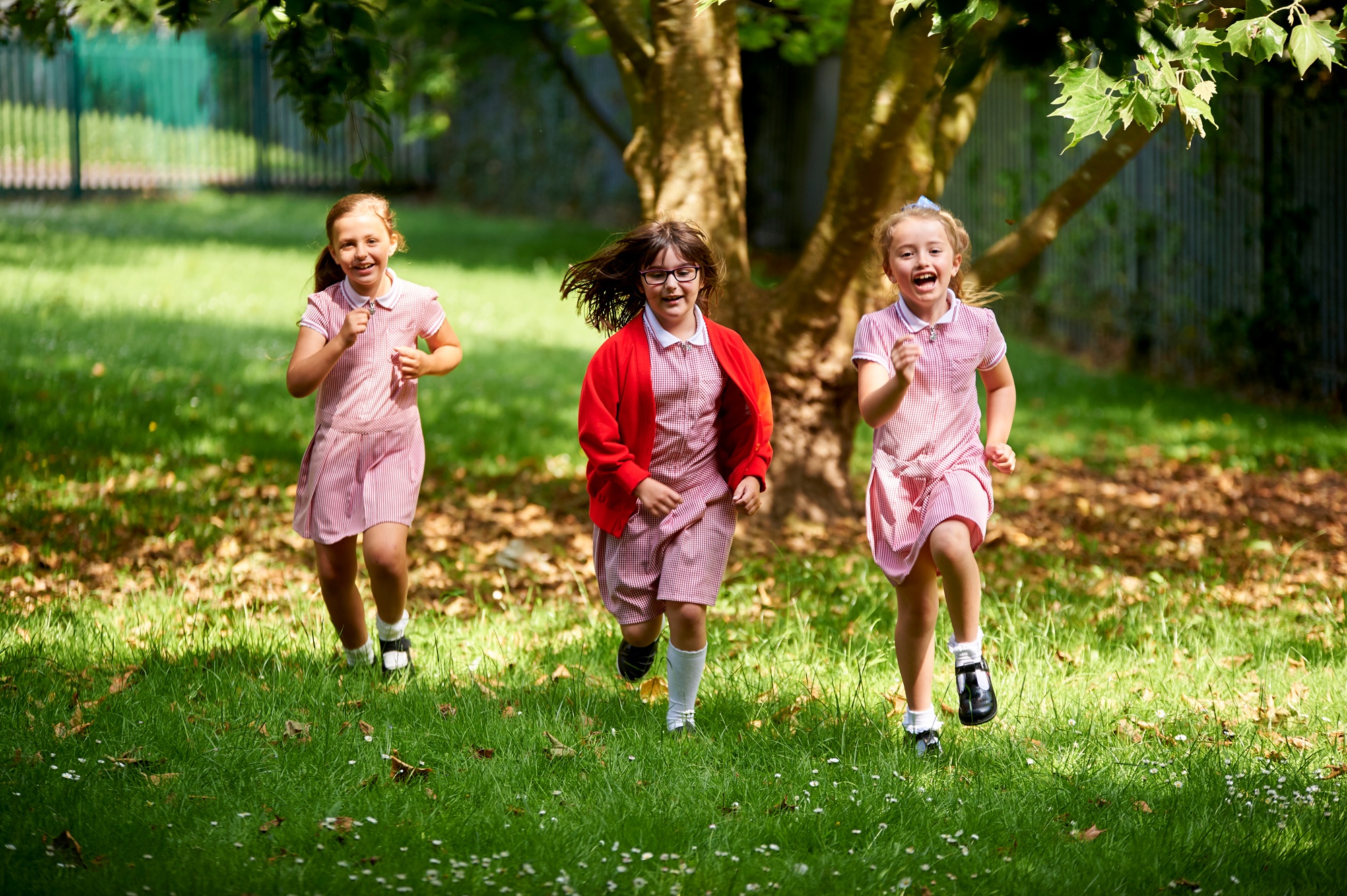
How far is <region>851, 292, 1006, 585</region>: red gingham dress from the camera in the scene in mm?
3814

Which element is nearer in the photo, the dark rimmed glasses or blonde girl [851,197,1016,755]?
blonde girl [851,197,1016,755]

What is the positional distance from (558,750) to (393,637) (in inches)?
35.6

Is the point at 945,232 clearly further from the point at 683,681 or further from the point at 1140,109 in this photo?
the point at 683,681

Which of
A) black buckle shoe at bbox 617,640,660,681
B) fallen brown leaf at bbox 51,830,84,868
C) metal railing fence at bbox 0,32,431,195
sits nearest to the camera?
fallen brown leaf at bbox 51,830,84,868

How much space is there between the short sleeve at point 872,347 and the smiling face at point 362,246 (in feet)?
5.09

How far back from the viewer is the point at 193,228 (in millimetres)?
18438

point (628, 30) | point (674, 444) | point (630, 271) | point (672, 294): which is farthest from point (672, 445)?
point (628, 30)

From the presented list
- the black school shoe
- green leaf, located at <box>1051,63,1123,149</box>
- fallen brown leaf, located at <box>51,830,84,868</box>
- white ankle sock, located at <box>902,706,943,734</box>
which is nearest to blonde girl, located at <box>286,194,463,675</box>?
fallen brown leaf, located at <box>51,830,84,868</box>

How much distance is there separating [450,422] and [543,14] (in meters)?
3.22

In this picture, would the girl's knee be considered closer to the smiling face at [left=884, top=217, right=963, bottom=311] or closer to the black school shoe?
the black school shoe

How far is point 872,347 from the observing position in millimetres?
3848

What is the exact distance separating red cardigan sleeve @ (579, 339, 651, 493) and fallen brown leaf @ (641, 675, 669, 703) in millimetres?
891

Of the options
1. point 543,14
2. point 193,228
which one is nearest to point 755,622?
point 543,14

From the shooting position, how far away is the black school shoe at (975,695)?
147 inches
